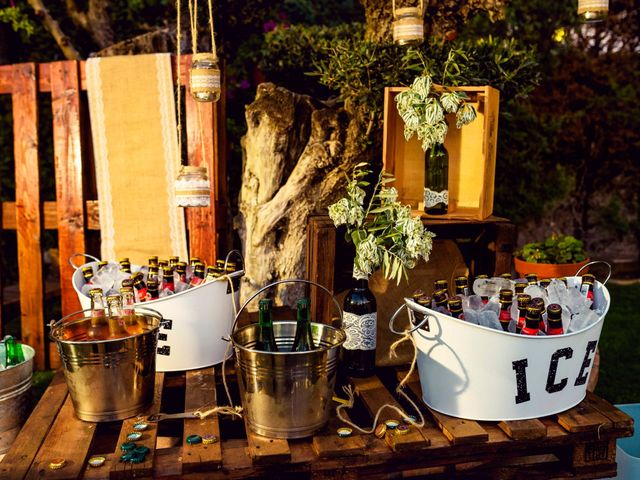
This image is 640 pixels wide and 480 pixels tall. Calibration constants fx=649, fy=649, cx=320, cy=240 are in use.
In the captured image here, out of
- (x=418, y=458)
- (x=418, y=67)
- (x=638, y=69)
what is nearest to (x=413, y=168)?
(x=418, y=67)

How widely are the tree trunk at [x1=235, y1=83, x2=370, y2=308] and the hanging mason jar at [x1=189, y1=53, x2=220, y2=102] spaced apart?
2.66 feet

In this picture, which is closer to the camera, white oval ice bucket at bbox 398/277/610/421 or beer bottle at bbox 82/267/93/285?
white oval ice bucket at bbox 398/277/610/421

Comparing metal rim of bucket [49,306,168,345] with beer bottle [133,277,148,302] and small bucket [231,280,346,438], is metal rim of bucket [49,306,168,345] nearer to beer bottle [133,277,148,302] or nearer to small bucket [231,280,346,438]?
beer bottle [133,277,148,302]

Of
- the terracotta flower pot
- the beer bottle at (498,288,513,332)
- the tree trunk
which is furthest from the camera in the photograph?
the tree trunk

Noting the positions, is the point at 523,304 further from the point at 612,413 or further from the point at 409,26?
the point at 409,26

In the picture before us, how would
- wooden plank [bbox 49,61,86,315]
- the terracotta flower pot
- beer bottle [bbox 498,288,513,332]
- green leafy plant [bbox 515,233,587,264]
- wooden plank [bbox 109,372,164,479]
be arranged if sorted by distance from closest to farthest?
wooden plank [bbox 109,372,164,479]
beer bottle [bbox 498,288,513,332]
the terracotta flower pot
green leafy plant [bbox 515,233,587,264]
wooden plank [bbox 49,61,86,315]

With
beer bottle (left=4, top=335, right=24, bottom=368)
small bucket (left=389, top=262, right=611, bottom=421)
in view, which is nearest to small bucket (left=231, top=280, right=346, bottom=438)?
small bucket (left=389, top=262, right=611, bottom=421)

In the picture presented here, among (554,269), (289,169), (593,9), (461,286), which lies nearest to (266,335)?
(461,286)

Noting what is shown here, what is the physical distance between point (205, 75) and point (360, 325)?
135cm

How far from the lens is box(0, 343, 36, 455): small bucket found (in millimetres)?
2557

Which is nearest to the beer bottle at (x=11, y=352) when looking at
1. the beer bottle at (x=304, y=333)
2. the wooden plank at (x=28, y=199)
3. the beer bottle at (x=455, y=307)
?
the beer bottle at (x=304, y=333)

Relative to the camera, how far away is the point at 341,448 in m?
2.15

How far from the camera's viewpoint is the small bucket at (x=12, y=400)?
2557 millimetres

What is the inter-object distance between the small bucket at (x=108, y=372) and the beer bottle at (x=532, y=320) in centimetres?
137
